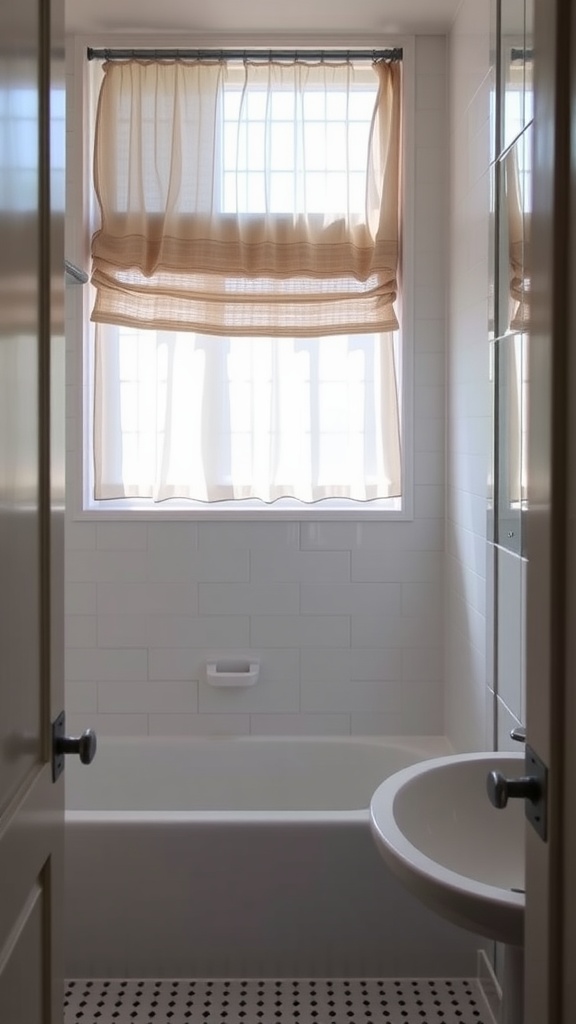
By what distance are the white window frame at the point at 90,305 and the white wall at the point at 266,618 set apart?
27mm

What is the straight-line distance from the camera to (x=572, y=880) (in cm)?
91

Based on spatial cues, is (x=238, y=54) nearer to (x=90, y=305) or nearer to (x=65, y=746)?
(x=90, y=305)

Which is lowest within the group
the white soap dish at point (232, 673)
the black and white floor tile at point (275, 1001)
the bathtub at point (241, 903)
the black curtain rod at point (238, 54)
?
the black and white floor tile at point (275, 1001)

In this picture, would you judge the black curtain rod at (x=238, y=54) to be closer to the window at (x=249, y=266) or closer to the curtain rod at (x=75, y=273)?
the window at (x=249, y=266)

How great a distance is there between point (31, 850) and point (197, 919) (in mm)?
1494

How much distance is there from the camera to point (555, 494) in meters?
0.94

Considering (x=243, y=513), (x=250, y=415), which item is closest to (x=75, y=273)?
(x=250, y=415)

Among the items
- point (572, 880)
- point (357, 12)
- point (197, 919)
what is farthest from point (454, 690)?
point (357, 12)

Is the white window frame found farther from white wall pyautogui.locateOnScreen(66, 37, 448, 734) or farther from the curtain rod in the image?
the curtain rod

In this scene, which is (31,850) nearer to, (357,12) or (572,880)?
(572,880)

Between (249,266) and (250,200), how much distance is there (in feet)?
0.80

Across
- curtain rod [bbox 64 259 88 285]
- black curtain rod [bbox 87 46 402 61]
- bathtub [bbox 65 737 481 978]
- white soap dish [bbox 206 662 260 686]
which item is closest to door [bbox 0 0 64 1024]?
bathtub [bbox 65 737 481 978]

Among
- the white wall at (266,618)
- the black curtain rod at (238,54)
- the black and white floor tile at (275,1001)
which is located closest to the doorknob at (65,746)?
the black and white floor tile at (275,1001)

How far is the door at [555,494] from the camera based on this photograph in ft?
3.00
